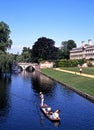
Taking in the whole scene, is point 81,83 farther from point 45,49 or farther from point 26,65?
point 45,49

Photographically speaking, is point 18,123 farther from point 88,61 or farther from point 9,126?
point 88,61

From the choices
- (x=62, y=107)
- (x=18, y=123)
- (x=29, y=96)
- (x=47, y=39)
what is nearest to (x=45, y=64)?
(x=47, y=39)

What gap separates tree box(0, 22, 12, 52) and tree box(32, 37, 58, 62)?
64.0 metres

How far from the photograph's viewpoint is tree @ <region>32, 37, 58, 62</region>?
6560 inches

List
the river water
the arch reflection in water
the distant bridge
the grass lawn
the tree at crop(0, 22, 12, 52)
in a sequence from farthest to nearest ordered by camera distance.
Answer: the distant bridge, the tree at crop(0, 22, 12, 52), the arch reflection in water, the grass lawn, the river water

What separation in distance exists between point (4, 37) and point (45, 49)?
66277 millimetres

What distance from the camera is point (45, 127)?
114 ft

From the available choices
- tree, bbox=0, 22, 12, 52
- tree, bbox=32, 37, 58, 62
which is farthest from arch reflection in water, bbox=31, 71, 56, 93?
tree, bbox=32, 37, 58, 62

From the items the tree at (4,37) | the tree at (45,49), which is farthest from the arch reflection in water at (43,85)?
the tree at (45,49)

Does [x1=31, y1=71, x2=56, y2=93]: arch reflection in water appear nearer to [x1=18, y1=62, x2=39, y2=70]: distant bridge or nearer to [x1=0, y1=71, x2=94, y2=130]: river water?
[x1=0, y1=71, x2=94, y2=130]: river water

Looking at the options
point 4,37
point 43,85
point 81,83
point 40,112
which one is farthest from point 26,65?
point 40,112

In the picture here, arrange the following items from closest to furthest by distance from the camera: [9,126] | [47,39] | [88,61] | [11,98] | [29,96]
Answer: [9,126] → [11,98] → [29,96] → [88,61] → [47,39]

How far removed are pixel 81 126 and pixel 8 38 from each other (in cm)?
7008

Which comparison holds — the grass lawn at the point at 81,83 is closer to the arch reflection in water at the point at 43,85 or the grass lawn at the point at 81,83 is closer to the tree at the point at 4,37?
the arch reflection in water at the point at 43,85
